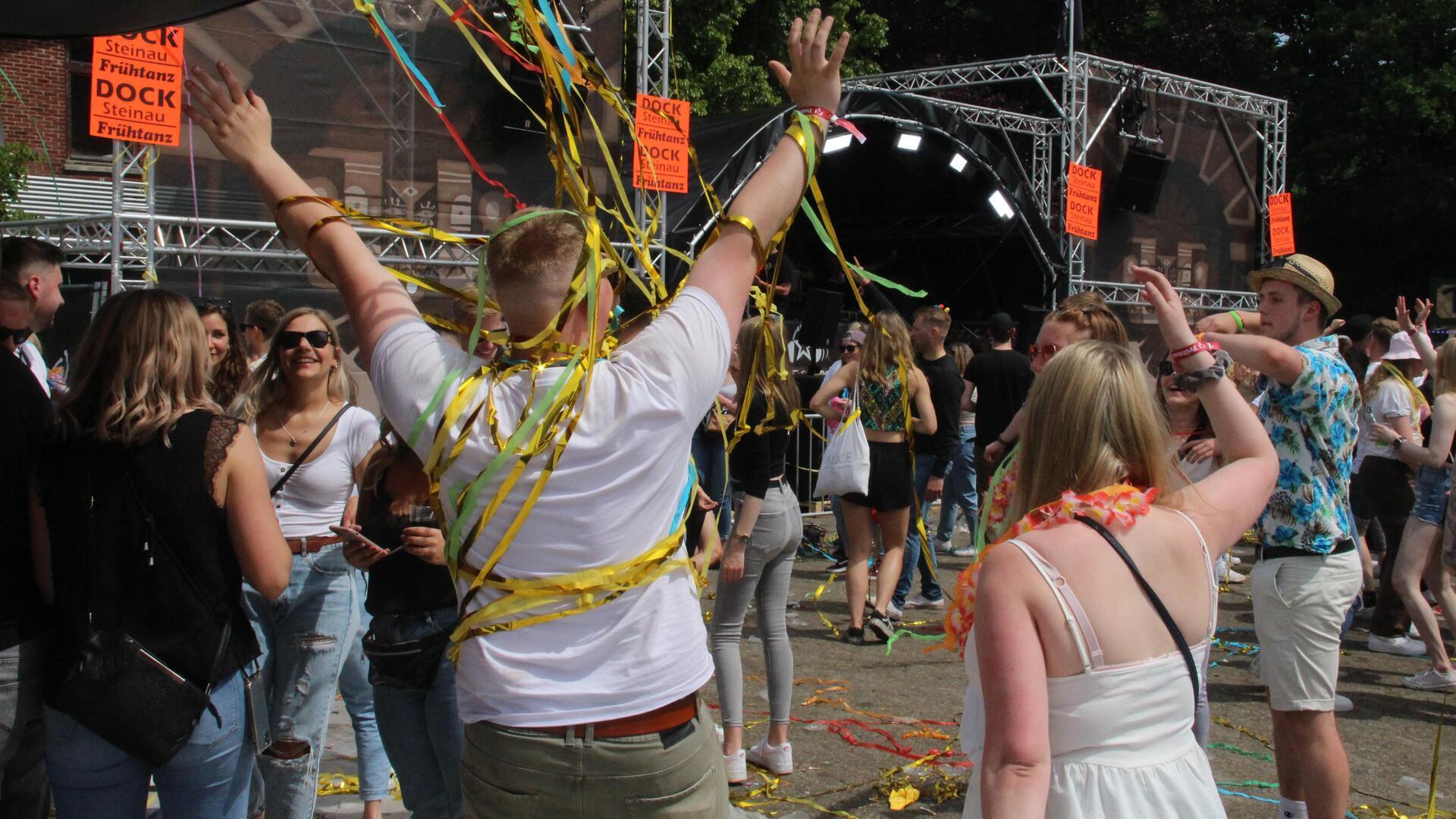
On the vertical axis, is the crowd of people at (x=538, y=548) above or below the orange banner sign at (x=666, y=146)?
below

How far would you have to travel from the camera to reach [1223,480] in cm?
227

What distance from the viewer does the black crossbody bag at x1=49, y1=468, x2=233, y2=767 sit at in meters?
2.43

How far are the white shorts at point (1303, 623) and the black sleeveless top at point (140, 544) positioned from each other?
2.99 metres

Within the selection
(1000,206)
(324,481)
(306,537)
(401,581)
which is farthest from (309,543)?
(1000,206)

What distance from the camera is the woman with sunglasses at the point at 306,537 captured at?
3.46m

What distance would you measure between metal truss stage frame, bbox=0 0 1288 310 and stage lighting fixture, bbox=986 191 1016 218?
354 mm

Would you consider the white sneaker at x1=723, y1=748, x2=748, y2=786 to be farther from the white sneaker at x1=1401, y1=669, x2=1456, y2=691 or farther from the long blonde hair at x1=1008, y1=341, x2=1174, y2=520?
the white sneaker at x1=1401, y1=669, x2=1456, y2=691

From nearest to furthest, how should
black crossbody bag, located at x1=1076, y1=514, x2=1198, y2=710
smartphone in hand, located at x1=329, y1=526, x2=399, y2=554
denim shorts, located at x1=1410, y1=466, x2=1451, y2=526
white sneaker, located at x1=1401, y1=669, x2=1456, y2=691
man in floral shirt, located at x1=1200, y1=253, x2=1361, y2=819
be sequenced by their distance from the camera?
black crossbody bag, located at x1=1076, y1=514, x2=1198, y2=710 → smartphone in hand, located at x1=329, y1=526, x2=399, y2=554 → man in floral shirt, located at x1=1200, y1=253, x2=1361, y2=819 → white sneaker, located at x1=1401, y1=669, x2=1456, y2=691 → denim shorts, located at x1=1410, y1=466, x2=1451, y2=526

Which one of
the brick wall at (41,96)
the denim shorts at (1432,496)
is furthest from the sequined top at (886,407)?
the brick wall at (41,96)

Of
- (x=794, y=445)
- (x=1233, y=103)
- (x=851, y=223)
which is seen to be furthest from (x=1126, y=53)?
(x=794, y=445)

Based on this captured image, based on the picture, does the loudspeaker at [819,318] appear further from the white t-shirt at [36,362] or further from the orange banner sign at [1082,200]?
the white t-shirt at [36,362]

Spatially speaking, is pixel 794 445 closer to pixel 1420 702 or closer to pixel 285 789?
pixel 1420 702

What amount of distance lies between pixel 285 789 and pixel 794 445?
850 centimetres

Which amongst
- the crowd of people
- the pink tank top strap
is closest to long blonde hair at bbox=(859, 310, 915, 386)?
the crowd of people
